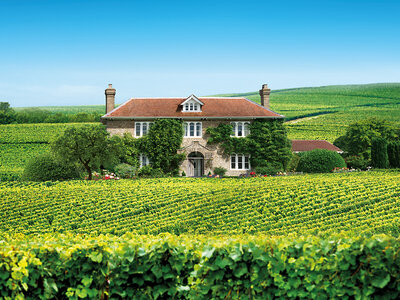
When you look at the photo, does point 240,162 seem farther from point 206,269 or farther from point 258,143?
point 206,269

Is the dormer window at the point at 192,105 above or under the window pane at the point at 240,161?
above


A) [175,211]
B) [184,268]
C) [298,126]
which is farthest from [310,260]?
[298,126]

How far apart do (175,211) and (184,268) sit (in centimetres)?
1462

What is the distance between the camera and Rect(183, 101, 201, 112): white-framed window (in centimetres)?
4659

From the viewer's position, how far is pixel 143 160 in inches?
1786

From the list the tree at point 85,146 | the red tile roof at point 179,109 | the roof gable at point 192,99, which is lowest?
the tree at point 85,146

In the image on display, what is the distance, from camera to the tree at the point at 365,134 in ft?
202

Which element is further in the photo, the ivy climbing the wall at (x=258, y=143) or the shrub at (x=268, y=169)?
the ivy climbing the wall at (x=258, y=143)

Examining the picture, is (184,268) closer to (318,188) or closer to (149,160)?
(318,188)

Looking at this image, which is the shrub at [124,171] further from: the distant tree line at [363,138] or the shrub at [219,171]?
the distant tree line at [363,138]

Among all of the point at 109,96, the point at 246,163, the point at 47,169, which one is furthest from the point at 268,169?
the point at 47,169

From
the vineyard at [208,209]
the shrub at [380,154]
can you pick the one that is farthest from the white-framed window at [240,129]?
the vineyard at [208,209]

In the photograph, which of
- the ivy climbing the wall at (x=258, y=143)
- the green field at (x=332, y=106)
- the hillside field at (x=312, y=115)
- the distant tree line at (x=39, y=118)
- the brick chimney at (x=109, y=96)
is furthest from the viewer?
the distant tree line at (x=39, y=118)

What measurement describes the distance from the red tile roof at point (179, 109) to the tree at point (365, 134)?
20.9 m
